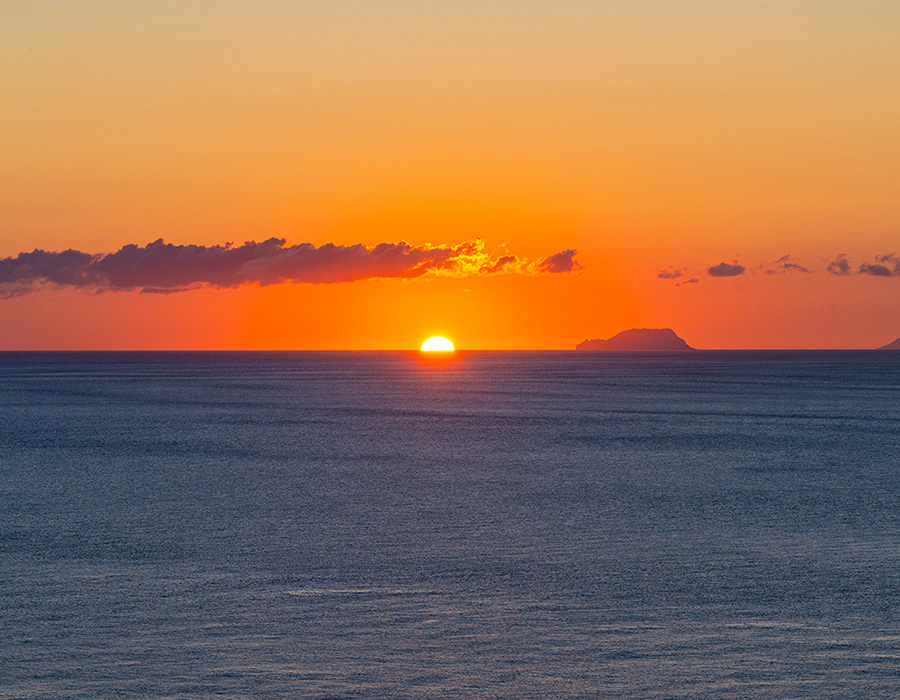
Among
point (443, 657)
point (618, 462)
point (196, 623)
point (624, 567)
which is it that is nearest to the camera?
point (443, 657)

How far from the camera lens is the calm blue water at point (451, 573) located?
11.2 meters

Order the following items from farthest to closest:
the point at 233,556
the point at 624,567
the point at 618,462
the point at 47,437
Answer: the point at 47,437 → the point at 618,462 → the point at 233,556 → the point at 624,567

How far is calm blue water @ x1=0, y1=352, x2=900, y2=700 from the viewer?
11188 mm

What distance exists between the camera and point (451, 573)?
16234 mm

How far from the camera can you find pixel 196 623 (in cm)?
1316

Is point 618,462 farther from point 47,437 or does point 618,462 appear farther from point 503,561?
point 47,437

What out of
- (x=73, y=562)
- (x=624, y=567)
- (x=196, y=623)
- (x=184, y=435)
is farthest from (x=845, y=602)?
(x=184, y=435)

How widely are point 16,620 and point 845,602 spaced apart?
1145cm

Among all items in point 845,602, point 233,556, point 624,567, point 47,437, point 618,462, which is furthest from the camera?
point 47,437

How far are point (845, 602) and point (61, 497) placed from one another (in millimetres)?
19787

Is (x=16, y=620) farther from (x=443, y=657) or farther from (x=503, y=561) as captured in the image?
(x=503, y=561)

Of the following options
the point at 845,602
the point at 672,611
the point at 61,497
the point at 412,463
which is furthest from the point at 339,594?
the point at 412,463

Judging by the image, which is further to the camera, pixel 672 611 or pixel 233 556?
pixel 233 556

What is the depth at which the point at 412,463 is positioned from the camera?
34.5 meters
